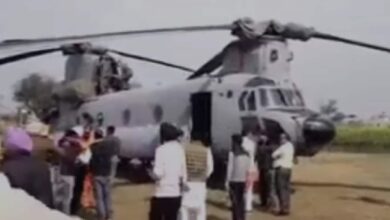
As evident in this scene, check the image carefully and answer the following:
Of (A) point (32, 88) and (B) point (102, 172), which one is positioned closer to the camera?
(B) point (102, 172)

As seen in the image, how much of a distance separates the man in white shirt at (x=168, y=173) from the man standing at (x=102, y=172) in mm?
3886

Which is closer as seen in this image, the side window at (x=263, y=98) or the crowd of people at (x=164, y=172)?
the crowd of people at (x=164, y=172)

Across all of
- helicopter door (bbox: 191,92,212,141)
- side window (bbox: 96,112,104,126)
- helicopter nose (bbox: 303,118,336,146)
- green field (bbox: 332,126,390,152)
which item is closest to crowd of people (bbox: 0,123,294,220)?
helicopter door (bbox: 191,92,212,141)

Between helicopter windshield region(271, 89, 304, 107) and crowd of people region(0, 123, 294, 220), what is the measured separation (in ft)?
3.35

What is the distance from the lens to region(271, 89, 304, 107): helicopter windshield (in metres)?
18.2

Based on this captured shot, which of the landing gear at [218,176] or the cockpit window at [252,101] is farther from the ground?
Answer: the cockpit window at [252,101]

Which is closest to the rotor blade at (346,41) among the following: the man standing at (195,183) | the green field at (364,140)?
the man standing at (195,183)

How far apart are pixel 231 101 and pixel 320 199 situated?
9.12ft

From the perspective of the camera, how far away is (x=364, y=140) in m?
50.4

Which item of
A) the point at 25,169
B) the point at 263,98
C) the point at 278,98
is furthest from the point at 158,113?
the point at 25,169

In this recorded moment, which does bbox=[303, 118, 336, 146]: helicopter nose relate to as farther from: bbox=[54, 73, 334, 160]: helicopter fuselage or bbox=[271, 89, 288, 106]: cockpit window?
bbox=[271, 89, 288, 106]: cockpit window

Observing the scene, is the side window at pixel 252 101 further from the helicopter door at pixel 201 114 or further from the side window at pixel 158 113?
the side window at pixel 158 113

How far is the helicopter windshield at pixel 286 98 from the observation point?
18.2 metres

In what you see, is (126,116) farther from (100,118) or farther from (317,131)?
(317,131)
